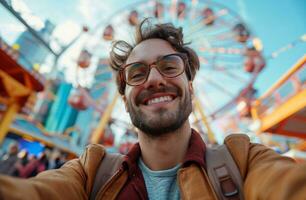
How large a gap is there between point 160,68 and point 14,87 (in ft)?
14.1

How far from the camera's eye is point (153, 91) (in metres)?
1.53

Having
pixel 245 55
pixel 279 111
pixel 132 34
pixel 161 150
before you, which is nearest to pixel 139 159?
pixel 161 150

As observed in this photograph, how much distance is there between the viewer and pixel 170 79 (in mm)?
1560

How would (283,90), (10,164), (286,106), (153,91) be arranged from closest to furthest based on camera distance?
(153,91) → (10,164) → (286,106) → (283,90)

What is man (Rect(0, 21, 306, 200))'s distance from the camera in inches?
34.9

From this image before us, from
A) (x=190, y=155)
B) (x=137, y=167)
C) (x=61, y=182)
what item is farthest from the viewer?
(x=137, y=167)

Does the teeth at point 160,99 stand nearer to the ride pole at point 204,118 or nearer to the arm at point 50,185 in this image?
the arm at point 50,185

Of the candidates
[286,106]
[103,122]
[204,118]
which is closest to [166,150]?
[286,106]

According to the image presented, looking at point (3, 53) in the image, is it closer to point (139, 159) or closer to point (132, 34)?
point (132, 34)

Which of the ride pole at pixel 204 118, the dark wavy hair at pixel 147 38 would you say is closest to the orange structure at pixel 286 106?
the dark wavy hair at pixel 147 38

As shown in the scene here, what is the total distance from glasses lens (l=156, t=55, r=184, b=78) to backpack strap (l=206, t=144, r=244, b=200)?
605 mm

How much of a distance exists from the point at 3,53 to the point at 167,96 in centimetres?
362

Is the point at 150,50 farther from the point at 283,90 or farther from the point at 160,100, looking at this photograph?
the point at 283,90

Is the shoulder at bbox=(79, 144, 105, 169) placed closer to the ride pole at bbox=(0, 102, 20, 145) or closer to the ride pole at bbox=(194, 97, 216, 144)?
the ride pole at bbox=(0, 102, 20, 145)
